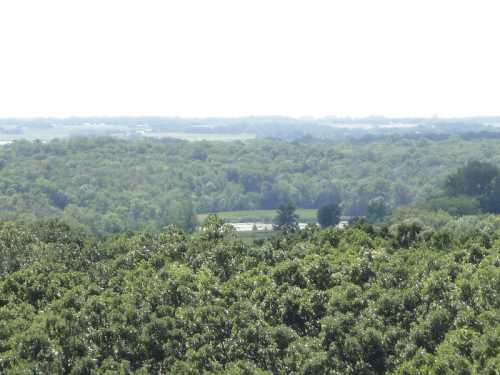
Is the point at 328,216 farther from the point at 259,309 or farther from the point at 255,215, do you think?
the point at 259,309

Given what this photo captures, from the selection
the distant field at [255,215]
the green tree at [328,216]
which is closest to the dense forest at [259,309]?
the green tree at [328,216]

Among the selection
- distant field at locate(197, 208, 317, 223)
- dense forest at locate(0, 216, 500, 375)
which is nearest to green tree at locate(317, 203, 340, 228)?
distant field at locate(197, 208, 317, 223)

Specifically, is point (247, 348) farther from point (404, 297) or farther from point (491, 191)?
point (491, 191)

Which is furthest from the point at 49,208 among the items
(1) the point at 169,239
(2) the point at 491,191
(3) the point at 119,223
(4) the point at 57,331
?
(4) the point at 57,331

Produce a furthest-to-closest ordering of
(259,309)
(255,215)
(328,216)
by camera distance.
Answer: (255,215), (328,216), (259,309)

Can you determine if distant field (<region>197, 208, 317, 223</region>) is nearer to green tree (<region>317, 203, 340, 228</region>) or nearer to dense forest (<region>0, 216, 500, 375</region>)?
green tree (<region>317, 203, 340, 228</region>)

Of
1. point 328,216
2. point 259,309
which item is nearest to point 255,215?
point 328,216

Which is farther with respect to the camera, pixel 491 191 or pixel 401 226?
pixel 491 191
